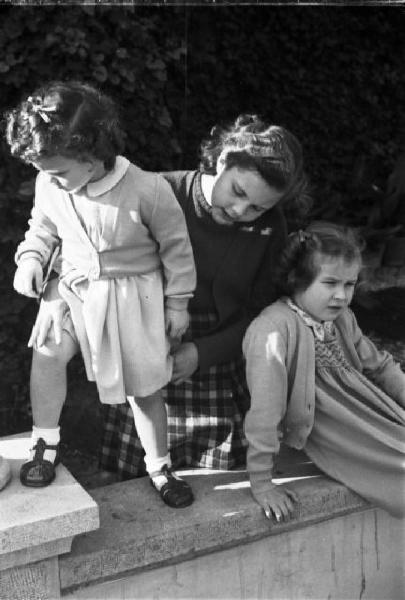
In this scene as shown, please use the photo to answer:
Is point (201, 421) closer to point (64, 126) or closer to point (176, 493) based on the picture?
point (176, 493)

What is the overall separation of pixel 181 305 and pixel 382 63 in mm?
4117

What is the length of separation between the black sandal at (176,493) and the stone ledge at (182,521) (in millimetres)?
21

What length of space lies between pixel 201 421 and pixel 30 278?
86cm

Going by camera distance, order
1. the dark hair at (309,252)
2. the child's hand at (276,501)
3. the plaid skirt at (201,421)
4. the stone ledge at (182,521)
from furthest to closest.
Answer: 1. the plaid skirt at (201,421)
2. the dark hair at (309,252)
3. the child's hand at (276,501)
4. the stone ledge at (182,521)

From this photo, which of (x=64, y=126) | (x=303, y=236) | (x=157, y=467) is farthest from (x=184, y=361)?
(x=64, y=126)

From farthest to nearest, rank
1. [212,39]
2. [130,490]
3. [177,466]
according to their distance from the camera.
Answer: [212,39], [177,466], [130,490]

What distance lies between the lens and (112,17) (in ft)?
10.5

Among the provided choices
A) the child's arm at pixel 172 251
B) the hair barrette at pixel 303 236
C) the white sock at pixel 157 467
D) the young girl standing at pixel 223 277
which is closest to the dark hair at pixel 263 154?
the young girl standing at pixel 223 277

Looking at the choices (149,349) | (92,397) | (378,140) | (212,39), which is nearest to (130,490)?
(149,349)

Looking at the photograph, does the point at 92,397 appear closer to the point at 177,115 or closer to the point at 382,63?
the point at 177,115

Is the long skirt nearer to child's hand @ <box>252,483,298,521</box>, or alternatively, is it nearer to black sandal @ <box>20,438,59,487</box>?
child's hand @ <box>252,483,298,521</box>

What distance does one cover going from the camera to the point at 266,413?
7.97 feet

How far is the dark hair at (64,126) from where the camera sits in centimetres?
205

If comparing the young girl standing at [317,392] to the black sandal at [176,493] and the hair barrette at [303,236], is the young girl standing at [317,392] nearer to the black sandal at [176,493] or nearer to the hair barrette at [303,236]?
the hair barrette at [303,236]
